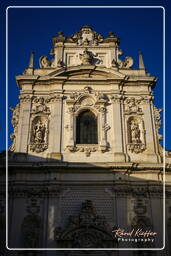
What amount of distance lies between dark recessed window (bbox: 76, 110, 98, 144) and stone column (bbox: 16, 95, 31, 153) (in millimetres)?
2342

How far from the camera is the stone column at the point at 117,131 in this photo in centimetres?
1518

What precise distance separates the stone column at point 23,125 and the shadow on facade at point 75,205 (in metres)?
0.46

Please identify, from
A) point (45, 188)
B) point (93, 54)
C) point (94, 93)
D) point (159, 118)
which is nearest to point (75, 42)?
point (93, 54)

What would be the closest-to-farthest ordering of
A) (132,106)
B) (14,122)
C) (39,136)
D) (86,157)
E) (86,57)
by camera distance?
(86,157), (39,136), (14,122), (132,106), (86,57)

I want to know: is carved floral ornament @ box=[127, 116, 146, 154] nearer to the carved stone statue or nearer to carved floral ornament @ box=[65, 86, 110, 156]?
carved floral ornament @ box=[65, 86, 110, 156]

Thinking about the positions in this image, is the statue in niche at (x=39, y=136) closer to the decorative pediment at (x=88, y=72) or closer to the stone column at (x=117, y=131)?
the decorative pediment at (x=88, y=72)

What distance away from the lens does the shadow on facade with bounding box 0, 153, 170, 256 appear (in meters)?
13.2

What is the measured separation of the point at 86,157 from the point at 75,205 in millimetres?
2192

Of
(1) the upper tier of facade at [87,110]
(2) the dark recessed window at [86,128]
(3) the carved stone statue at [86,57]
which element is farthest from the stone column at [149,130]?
(3) the carved stone statue at [86,57]

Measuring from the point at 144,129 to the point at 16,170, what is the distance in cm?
611

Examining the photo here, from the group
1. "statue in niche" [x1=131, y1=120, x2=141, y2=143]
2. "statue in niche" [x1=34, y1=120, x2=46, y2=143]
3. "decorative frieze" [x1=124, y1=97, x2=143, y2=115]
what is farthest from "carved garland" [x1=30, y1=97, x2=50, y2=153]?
"statue in niche" [x1=131, y1=120, x2=141, y2=143]

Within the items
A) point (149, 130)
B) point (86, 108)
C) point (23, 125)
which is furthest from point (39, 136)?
point (149, 130)

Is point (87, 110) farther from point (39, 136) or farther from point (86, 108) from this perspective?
point (39, 136)

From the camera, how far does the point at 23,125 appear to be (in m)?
16.1
